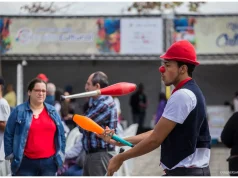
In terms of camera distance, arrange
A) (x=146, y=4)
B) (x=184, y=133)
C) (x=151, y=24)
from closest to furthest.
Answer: (x=184, y=133) < (x=151, y=24) < (x=146, y=4)

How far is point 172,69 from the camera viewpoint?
4.20 m

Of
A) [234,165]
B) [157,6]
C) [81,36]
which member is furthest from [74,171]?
[157,6]

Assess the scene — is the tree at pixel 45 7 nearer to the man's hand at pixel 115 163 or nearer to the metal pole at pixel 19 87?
the metal pole at pixel 19 87

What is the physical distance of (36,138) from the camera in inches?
254

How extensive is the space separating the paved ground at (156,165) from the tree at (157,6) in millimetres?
5089

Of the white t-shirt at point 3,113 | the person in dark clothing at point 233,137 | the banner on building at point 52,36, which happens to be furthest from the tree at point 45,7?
the person in dark clothing at point 233,137

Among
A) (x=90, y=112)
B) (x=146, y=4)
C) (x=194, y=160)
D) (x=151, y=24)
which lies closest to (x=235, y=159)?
(x=90, y=112)

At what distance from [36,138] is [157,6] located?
13309 millimetres

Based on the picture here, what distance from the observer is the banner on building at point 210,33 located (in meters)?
17.4

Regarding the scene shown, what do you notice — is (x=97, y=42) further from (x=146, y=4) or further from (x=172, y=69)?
(x=172, y=69)

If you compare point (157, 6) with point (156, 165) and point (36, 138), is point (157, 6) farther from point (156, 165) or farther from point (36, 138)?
point (36, 138)

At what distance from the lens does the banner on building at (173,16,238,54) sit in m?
17.4

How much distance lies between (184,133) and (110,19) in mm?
13628

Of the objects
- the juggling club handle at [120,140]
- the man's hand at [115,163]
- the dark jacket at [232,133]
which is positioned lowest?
the dark jacket at [232,133]
